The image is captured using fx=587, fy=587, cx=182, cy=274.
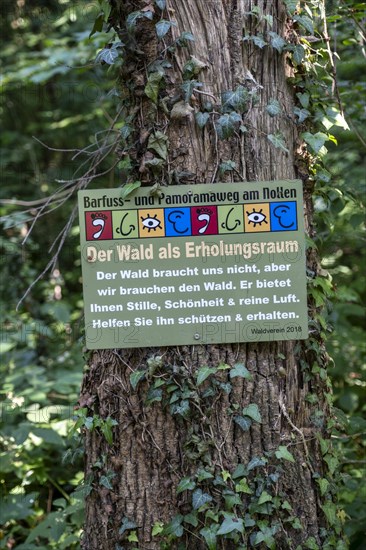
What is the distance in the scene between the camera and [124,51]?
87.4 inches

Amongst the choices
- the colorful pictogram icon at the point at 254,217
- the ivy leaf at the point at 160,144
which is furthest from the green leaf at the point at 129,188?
the colorful pictogram icon at the point at 254,217

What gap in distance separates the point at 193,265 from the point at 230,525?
0.94m

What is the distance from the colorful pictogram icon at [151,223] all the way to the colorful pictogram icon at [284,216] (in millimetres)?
421

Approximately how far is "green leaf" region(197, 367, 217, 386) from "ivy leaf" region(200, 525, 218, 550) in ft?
1.69

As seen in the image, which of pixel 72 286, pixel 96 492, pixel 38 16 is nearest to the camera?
pixel 96 492

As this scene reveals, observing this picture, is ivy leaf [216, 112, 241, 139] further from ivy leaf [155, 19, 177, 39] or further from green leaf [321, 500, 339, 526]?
green leaf [321, 500, 339, 526]

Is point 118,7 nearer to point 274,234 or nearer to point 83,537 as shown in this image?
point 274,234

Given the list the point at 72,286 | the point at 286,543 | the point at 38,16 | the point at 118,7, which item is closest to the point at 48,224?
the point at 72,286

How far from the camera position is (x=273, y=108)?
2.21 meters

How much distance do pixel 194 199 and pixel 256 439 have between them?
3.06 ft

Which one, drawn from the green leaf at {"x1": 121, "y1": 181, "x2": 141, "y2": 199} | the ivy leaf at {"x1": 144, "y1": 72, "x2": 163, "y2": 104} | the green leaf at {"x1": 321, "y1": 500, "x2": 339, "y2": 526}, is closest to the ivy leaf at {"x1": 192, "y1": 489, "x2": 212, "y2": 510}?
the green leaf at {"x1": 321, "y1": 500, "x2": 339, "y2": 526}

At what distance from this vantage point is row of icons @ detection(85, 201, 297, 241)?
221 centimetres

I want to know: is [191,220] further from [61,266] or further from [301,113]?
[61,266]

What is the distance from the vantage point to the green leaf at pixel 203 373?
213cm
